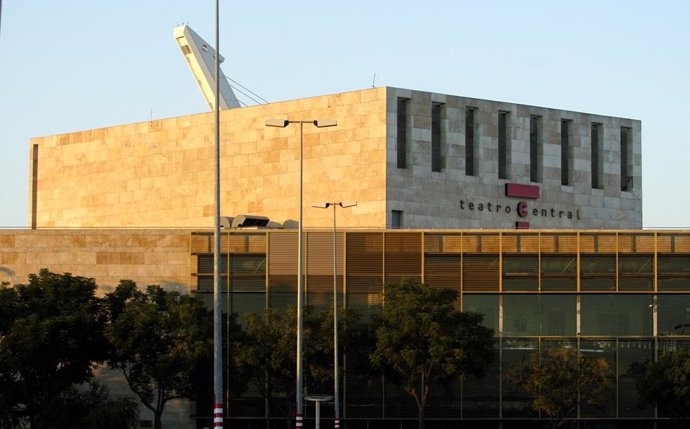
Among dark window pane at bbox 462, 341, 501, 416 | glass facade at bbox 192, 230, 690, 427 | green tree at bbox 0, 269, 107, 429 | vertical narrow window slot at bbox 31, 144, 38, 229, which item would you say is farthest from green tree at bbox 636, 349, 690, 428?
vertical narrow window slot at bbox 31, 144, 38, 229

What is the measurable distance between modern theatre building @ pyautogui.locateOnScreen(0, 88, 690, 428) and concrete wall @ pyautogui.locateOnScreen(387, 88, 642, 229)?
124mm

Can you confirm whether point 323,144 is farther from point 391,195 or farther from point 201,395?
point 201,395

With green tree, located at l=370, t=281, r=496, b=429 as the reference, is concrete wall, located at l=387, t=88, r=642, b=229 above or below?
above

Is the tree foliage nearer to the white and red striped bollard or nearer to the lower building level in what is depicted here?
the lower building level

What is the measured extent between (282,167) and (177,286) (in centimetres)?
2151

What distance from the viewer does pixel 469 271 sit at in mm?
90688

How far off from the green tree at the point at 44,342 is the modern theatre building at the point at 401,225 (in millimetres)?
11102

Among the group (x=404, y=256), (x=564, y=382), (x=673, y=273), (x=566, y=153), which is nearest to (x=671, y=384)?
(x=564, y=382)

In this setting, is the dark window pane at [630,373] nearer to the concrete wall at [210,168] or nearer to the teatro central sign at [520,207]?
the concrete wall at [210,168]

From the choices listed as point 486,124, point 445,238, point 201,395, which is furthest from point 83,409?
point 486,124

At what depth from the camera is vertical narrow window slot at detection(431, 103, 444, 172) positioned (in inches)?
4348

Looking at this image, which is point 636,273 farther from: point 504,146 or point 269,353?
point 504,146

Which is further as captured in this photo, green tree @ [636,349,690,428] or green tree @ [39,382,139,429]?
green tree @ [636,349,690,428]

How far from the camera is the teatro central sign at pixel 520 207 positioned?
113 meters
